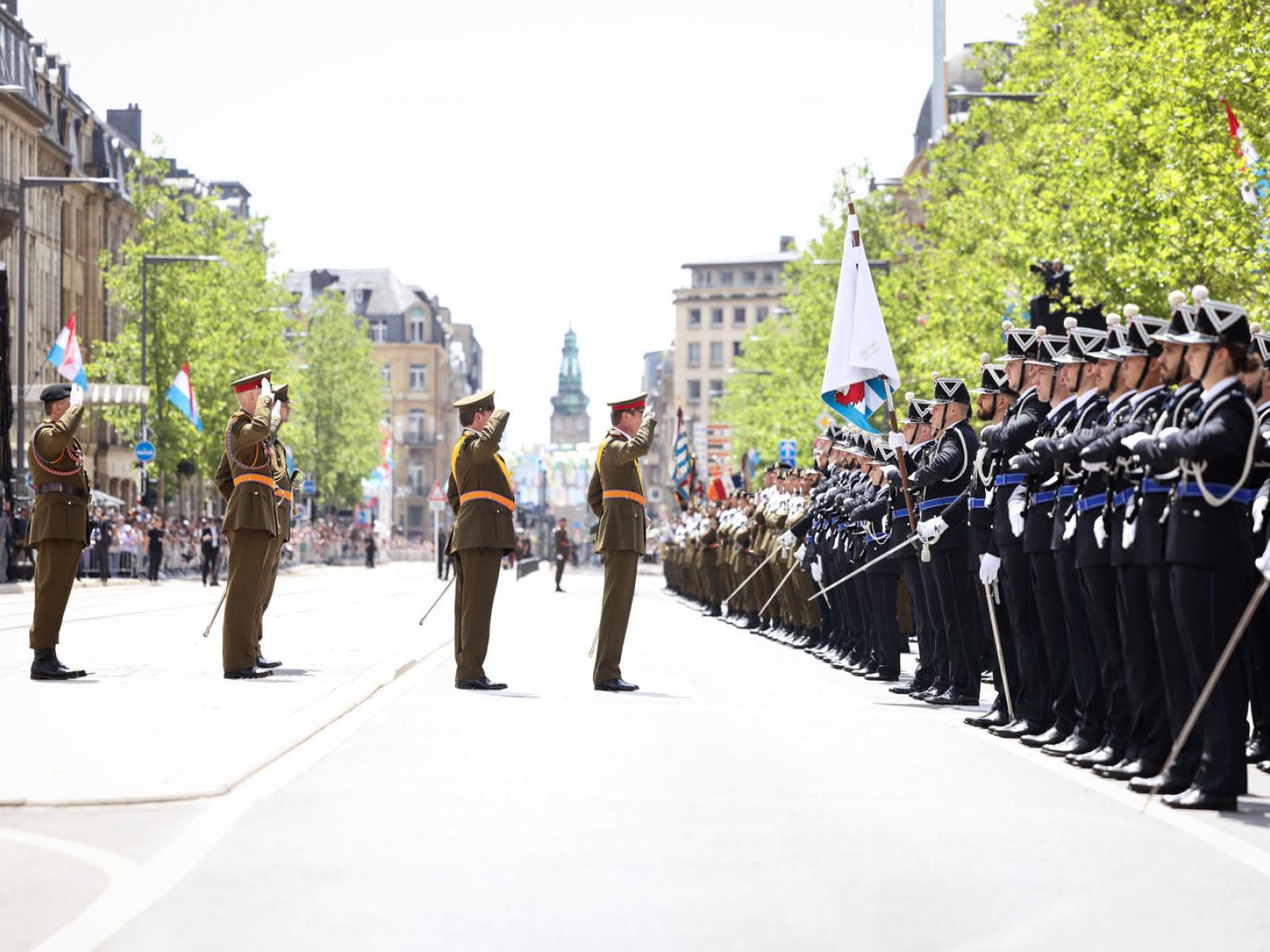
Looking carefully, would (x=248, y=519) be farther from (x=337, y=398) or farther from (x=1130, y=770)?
(x=337, y=398)

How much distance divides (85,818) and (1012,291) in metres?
25.5

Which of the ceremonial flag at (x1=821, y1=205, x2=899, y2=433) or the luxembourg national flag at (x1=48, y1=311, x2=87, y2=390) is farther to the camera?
the luxembourg national flag at (x1=48, y1=311, x2=87, y2=390)

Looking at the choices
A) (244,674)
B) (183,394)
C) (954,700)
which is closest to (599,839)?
(954,700)

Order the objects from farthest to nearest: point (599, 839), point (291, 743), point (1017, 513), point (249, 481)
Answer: point (249, 481), point (1017, 513), point (291, 743), point (599, 839)

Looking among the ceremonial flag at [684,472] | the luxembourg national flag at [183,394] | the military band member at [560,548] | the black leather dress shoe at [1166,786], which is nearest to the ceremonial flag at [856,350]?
the black leather dress shoe at [1166,786]

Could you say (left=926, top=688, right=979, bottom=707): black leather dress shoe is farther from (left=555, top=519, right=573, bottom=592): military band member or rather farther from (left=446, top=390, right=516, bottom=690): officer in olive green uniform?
(left=555, top=519, right=573, bottom=592): military band member

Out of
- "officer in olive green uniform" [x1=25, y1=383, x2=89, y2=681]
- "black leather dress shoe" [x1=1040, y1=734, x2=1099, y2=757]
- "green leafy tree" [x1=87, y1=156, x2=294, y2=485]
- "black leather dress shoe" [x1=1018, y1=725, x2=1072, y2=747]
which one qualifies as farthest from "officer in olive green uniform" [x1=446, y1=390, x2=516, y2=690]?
"green leafy tree" [x1=87, y1=156, x2=294, y2=485]

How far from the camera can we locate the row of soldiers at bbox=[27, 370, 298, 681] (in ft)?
47.7

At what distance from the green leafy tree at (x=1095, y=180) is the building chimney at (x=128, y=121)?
156ft

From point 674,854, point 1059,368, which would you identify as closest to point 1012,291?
point 1059,368

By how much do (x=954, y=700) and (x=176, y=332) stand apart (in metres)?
54.0

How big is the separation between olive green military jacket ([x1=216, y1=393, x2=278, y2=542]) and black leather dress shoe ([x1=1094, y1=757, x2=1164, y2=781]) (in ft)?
23.5

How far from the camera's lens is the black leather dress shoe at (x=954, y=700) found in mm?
14500

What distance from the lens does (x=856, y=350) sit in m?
17.3
